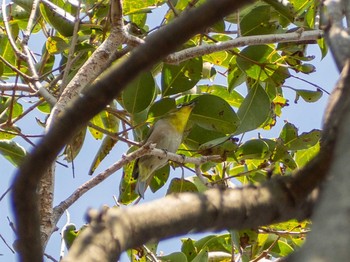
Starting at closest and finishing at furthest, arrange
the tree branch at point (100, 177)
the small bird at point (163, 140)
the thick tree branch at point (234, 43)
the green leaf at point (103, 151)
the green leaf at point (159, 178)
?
1. the tree branch at point (100, 177)
2. the thick tree branch at point (234, 43)
3. the green leaf at point (103, 151)
4. the small bird at point (163, 140)
5. the green leaf at point (159, 178)

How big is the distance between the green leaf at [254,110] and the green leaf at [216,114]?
7cm

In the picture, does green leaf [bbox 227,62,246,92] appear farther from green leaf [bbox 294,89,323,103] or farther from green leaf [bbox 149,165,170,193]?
green leaf [bbox 149,165,170,193]

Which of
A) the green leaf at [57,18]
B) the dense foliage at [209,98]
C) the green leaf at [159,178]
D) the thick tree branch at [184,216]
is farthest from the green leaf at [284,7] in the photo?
the thick tree branch at [184,216]

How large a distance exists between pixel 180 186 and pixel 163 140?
1.12 meters

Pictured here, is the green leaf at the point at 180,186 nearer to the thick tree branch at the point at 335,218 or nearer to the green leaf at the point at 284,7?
the green leaf at the point at 284,7

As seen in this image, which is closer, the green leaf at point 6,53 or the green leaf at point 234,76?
the green leaf at point 6,53

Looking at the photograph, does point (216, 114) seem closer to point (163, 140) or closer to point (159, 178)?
point (159, 178)

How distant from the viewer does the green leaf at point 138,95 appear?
10.6ft

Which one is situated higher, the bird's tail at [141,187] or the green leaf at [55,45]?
the green leaf at [55,45]

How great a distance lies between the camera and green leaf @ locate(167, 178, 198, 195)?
356cm

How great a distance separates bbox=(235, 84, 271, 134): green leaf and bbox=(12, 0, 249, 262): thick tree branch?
2295 millimetres

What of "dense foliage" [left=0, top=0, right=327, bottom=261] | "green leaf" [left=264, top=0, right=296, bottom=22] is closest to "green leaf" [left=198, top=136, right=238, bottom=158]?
"dense foliage" [left=0, top=0, right=327, bottom=261]

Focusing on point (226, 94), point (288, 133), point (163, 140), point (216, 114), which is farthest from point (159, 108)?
point (163, 140)

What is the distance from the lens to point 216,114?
345 cm
